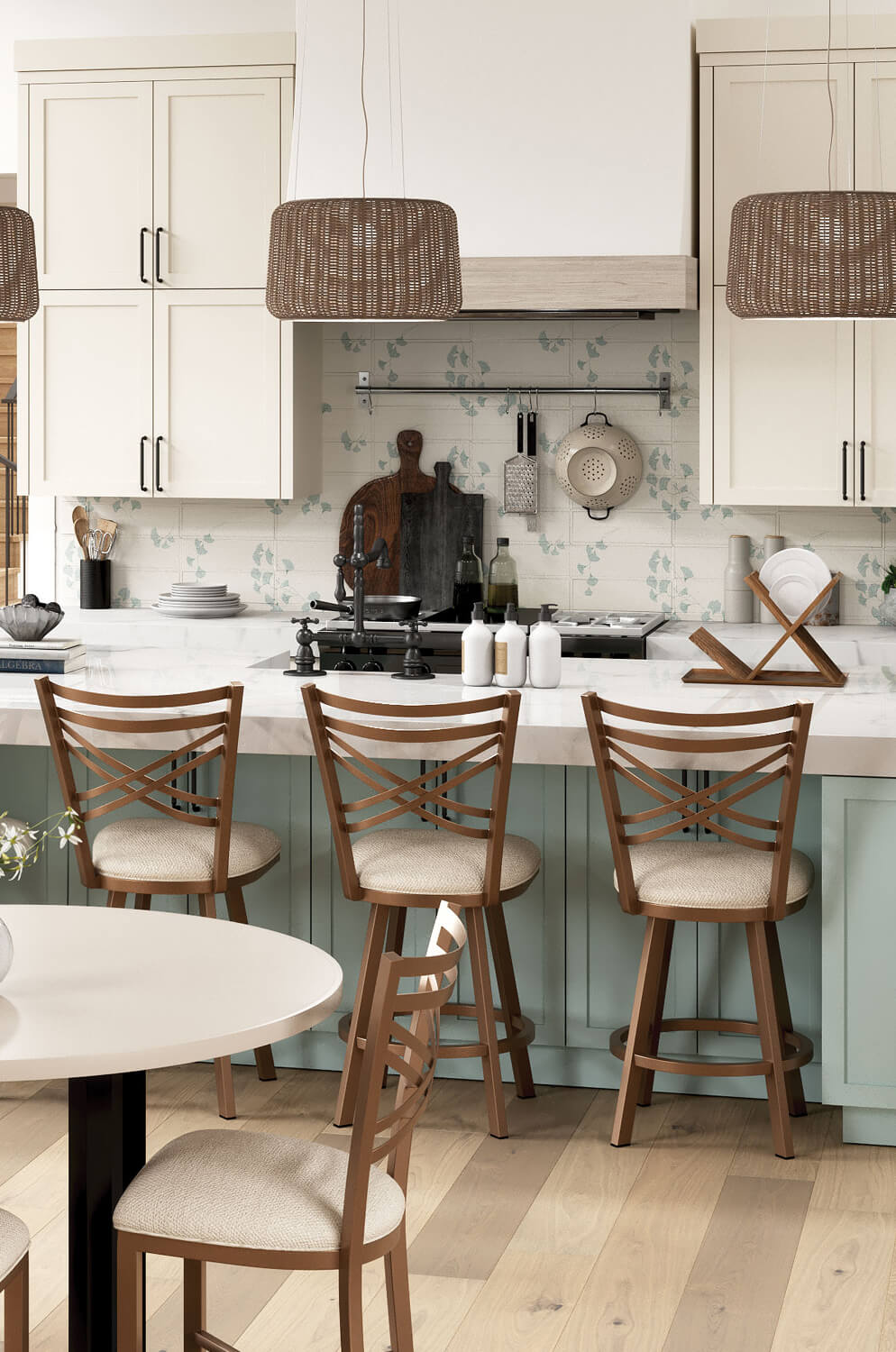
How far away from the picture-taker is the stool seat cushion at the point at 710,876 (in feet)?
10.2

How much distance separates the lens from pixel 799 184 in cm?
514

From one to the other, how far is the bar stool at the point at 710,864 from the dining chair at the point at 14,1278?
149 centimetres

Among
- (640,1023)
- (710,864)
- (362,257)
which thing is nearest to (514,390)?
(362,257)

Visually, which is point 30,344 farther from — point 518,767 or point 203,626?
point 518,767

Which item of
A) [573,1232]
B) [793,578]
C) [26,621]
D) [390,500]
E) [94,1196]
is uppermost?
[390,500]

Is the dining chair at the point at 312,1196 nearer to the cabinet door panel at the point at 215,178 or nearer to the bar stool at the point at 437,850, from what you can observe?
the bar stool at the point at 437,850

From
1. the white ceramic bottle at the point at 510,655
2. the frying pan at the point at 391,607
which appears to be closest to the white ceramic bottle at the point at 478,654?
the white ceramic bottle at the point at 510,655

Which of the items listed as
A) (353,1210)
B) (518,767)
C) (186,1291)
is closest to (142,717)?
(518,767)

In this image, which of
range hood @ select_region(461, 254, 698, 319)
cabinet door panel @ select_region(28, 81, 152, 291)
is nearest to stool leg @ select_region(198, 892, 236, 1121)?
range hood @ select_region(461, 254, 698, 319)

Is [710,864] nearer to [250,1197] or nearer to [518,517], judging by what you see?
[250,1197]

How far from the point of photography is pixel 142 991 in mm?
1989

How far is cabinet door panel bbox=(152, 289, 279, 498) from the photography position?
546 centimetres

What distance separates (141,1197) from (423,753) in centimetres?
149

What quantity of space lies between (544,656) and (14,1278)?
2106 millimetres
